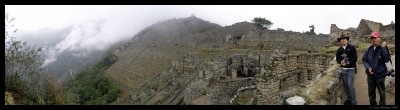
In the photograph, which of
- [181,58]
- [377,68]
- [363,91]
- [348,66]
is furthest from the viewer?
[181,58]

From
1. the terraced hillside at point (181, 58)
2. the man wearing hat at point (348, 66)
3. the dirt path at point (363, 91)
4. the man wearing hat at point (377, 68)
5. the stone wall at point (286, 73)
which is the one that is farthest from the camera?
the terraced hillside at point (181, 58)

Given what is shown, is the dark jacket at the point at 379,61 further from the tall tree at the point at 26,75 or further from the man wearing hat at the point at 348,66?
the tall tree at the point at 26,75

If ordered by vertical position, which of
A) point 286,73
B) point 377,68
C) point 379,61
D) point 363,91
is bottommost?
point 363,91

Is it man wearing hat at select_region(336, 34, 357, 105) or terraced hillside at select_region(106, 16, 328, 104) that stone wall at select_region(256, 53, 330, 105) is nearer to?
man wearing hat at select_region(336, 34, 357, 105)

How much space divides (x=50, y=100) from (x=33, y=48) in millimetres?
2377

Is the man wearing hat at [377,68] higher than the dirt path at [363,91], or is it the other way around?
the man wearing hat at [377,68]

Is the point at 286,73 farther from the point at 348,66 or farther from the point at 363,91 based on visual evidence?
the point at 348,66

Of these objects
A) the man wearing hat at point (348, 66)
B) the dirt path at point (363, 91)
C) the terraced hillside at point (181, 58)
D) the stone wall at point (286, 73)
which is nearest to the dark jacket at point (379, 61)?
the man wearing hat at point (348, 66)

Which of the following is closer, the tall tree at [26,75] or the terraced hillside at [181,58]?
the tall tree at [26,75]

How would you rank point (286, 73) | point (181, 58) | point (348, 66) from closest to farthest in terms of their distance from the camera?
point (348, 66) < point (286, 73) < point (181, 58)

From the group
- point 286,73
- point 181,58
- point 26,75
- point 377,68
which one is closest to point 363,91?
point 377,68

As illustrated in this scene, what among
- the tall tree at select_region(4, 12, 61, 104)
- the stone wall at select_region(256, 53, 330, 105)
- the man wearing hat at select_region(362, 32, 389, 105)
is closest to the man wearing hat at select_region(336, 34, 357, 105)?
the man wearing hat at select_region(362, 32, 389, 105)
